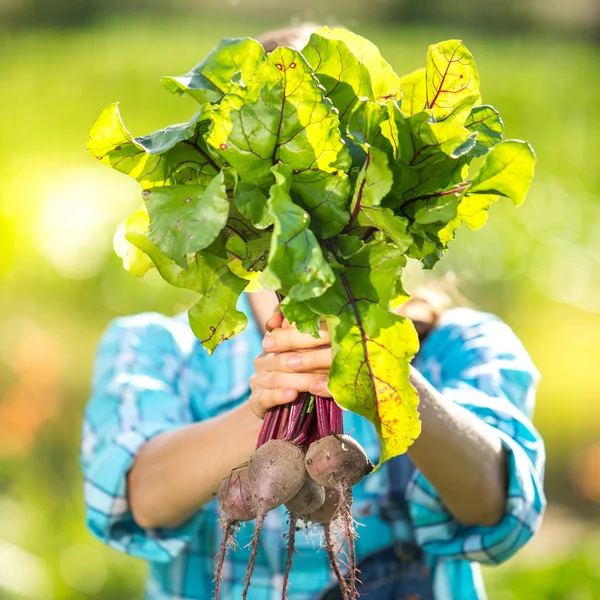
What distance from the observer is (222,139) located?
2.73 ft

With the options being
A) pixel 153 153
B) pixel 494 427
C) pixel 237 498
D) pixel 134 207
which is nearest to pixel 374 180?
pixel 153 153

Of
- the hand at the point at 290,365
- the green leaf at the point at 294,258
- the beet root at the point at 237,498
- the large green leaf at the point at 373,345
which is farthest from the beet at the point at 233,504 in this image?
the green leaf at the point at 294,258

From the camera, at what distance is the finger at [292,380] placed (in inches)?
36.4

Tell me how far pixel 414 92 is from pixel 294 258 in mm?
311

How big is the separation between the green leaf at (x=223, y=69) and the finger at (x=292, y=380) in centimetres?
33

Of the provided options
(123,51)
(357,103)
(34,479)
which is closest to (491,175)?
(357,103)

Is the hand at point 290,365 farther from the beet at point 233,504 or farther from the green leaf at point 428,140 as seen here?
the green leaf at point 428,140

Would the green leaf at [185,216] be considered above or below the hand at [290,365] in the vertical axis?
above

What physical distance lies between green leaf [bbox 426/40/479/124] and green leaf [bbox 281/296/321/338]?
0.27 meters

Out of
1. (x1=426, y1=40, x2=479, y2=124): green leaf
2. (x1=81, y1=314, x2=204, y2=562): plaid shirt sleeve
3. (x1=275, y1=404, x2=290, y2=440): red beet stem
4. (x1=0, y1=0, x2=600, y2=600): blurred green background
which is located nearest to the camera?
(x1=426, y1=40, x2=479, y2=124): green leaf

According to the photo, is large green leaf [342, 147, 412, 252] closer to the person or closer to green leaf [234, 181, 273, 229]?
green leaf [234, 181, 273, 229]

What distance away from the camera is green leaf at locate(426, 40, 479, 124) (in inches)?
34.2

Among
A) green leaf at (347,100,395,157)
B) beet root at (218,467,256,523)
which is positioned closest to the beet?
beet root at (218,467,256,523)

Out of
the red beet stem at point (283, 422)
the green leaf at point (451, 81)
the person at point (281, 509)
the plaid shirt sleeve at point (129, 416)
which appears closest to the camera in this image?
the green leaf at point (451, 81)
